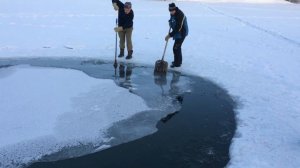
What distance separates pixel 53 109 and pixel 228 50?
25.6 feet

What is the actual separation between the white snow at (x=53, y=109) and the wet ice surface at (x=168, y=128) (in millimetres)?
190

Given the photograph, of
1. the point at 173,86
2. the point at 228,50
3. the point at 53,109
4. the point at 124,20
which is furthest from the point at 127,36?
the point at 53,109

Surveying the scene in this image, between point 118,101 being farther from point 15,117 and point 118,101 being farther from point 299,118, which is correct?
point 299,118

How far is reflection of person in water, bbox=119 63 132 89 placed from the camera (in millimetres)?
9641

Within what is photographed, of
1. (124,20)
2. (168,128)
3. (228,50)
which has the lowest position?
(228,50)

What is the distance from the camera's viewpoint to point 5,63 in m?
11.2

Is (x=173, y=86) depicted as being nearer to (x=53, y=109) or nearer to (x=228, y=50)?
(x=53, y=109)

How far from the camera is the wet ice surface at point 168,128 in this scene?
6.00m

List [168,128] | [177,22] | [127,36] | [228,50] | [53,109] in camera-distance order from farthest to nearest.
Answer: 1. [228,50]
2. [127,36]
3. [177,22]
4. [53,109]
5. [168,128]

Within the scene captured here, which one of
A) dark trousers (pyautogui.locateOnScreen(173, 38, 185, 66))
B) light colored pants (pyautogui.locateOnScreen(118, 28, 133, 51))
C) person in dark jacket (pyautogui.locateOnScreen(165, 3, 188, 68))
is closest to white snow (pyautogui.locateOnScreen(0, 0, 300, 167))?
dark trousers (pyautogui.locateOnScreen(173, 38, 185, 66))

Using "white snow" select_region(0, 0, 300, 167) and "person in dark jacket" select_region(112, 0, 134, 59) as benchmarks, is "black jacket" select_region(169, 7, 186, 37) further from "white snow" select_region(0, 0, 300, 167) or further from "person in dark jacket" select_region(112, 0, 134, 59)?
"person in dark jacket" select_region(112, 0, 134, 59)

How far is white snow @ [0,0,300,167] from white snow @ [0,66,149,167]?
2254 millimetres

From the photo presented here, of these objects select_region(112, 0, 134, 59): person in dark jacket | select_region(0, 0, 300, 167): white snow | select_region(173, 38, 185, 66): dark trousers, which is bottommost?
select_region(0, 0, 300, 167): white snow

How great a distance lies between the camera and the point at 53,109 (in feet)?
25.5
